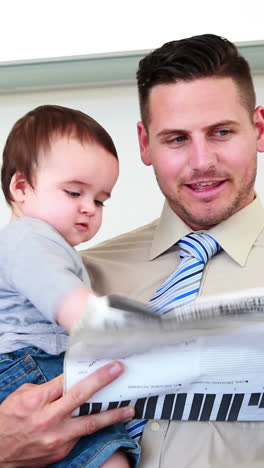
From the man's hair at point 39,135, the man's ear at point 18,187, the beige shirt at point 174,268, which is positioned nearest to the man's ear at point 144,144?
the beige shirt at point 174,268

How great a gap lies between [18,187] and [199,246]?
0.42m

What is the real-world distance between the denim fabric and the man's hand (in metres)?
0.02

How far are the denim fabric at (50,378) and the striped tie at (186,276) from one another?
12 centimetres

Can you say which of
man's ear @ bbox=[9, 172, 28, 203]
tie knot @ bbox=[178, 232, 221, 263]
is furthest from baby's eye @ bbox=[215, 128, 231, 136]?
man's ear @ bbox=[9, 172, 28, 203]

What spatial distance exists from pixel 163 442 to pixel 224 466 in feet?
0.38

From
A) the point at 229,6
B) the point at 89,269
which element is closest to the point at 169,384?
the point at 89,269

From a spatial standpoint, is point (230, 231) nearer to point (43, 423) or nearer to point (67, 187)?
point (67, 187)

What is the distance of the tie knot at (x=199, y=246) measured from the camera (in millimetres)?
1509

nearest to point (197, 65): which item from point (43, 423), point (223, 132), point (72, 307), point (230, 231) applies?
point (223, 132)

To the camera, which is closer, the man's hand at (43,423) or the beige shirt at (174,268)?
the man's hand at (43,423)

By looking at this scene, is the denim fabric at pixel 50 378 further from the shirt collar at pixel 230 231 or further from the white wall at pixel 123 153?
the white wall at pixel 123 153

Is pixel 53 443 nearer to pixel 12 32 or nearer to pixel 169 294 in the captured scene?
pixel 169 294

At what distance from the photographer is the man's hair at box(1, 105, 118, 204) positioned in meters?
1.32

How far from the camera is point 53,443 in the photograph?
1141 mm
